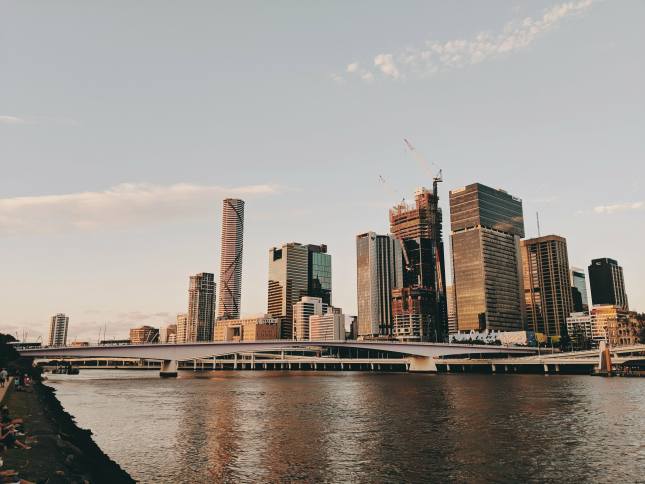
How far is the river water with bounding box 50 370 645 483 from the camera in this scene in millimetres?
32531

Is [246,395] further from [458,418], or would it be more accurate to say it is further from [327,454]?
[327,454]

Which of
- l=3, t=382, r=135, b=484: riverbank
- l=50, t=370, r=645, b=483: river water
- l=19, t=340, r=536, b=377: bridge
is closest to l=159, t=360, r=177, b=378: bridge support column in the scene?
l=19, t=340, r=536, b=377: bridge

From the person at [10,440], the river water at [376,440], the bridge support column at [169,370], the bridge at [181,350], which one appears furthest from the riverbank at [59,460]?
the bridge support column at [169,370]

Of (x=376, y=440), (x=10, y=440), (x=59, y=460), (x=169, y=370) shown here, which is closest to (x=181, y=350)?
(x=169, y=370)

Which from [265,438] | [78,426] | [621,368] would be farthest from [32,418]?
[621,368]

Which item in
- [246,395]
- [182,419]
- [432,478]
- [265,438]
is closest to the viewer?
[432,478]

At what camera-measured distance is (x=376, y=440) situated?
43.9 m

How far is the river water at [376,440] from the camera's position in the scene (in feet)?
107

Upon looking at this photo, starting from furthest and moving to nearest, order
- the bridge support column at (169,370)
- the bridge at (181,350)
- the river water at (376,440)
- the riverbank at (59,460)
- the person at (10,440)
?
1. the bridge support column at (169,370)
2. the bridge at (181,350)
3. the person at (10,440)
4. the river water at (376,440)
5. the riverbank at (59,460)

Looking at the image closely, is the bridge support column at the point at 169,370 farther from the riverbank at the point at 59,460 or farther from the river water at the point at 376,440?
the riverbank at the point at 59,460

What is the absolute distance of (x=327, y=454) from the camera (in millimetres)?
38094

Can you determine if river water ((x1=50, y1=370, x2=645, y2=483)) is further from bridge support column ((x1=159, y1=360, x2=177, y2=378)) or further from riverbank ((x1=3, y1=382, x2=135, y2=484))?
bridge support column ((x1=159, y1=360, x2=177, y2=378))

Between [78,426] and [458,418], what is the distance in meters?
40.9

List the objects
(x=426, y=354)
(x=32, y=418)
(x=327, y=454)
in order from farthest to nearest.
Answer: (x=426, y=354), (x=32, y=418), (x=327, y=454)
